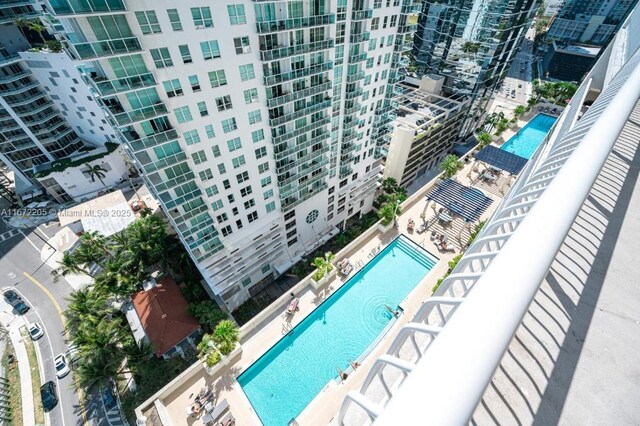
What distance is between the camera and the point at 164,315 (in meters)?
36.6

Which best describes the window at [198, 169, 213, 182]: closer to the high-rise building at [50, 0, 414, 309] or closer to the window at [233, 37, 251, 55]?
the high-rise building at [50, 0, 414, 309]

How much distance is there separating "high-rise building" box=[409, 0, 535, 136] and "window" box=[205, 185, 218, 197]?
222ft

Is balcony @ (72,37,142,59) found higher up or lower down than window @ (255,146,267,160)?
higher up

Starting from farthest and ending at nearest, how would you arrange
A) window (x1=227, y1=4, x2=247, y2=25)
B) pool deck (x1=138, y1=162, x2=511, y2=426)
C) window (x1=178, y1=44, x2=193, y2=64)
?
pool deck (x1=138, y1=162, x2=511, y2=426)
window (x1=227, y1=4, x2=247, y2=25)
window (x1=178, y1=44, x2=193, y2=64)

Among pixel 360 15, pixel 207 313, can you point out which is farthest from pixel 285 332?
pixel 360 15

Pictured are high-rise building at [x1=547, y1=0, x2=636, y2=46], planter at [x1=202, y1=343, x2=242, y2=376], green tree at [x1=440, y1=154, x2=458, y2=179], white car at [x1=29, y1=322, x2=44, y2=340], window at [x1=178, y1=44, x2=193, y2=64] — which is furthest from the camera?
high-rise building at [x1=547, y1=0, x2=636, y2=46]

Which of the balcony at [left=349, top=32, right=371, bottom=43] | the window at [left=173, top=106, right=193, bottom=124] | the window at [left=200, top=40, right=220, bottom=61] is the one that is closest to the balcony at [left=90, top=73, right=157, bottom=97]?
the window at [left=173, top=106, right=193, bottom=124]

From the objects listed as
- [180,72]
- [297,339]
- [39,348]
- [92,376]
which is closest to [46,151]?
[39,348]

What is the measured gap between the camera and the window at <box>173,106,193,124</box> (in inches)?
902

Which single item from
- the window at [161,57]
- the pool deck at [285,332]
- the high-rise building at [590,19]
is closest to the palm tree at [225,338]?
the pool deck at [285,332]

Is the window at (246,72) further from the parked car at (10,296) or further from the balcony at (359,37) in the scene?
the parked car at (10,296)

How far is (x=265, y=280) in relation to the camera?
44438mm

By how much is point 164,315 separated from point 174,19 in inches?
1376

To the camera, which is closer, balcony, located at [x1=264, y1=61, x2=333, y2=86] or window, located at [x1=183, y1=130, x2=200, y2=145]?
window, located at [x1=183, y1=130, x2=200, y2=145]
